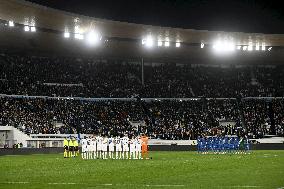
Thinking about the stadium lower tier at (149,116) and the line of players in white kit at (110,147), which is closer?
the line of players in white kit at (110,147)

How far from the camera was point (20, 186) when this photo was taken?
1709 centimetres

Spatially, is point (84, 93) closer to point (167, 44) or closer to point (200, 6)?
point (167, 44)

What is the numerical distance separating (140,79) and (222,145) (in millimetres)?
27316

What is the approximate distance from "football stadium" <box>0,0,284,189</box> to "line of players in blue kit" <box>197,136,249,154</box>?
0.13 meters

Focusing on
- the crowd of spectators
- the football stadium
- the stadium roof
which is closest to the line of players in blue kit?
the football stadium

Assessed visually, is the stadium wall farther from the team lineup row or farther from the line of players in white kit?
the line of players in white kit

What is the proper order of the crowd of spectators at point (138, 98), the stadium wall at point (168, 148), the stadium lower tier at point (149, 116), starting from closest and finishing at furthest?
the stadium wall at point (168, 148) < the stadium lower tier at point (149, 116) < the crowd of spectators at point (138, 98)

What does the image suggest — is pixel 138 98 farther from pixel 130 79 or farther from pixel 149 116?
pixel 130 79

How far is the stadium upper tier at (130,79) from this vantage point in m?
62.2

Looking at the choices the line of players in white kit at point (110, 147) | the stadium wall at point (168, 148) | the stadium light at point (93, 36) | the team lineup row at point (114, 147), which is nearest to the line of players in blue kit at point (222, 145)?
the stadium wall at point (168, 148)

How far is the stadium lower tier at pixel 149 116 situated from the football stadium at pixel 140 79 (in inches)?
5.6

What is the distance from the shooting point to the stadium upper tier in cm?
6216

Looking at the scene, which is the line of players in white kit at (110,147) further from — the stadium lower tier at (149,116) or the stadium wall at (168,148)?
the stadium lower tier at (149,116)

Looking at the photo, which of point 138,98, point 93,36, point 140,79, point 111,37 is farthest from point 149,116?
point 93,36
